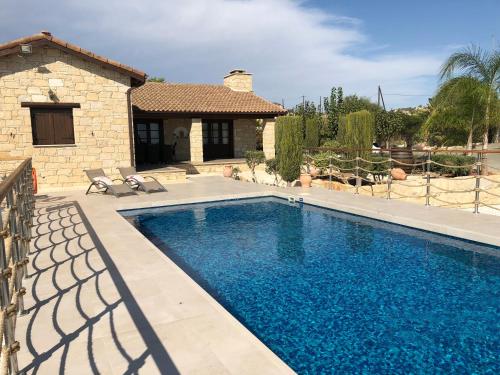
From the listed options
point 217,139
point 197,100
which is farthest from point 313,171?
point 197,100

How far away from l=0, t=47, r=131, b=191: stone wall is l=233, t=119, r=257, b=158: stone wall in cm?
939

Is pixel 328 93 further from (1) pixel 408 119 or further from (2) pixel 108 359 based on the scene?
(2) pixel 108 359

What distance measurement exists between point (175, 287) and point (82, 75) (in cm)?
1287

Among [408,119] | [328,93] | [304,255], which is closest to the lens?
[304,255]

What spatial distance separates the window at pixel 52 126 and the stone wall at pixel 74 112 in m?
0.27

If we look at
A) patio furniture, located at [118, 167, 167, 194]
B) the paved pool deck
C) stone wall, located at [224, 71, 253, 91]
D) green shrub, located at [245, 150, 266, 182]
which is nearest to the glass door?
stone wall, located at [224, 71, 253, 91]

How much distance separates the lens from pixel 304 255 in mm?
7895

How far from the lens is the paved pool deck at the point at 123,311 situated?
11.5 ft

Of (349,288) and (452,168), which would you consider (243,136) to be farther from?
(349,288)

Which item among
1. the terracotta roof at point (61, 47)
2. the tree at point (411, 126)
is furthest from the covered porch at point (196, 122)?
the tree at point (411, 126)

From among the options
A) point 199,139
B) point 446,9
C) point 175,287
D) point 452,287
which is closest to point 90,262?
point 175,287

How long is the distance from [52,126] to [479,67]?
1933 cm

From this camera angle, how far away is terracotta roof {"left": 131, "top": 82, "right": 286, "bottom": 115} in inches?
861

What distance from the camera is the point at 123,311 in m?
4.52
